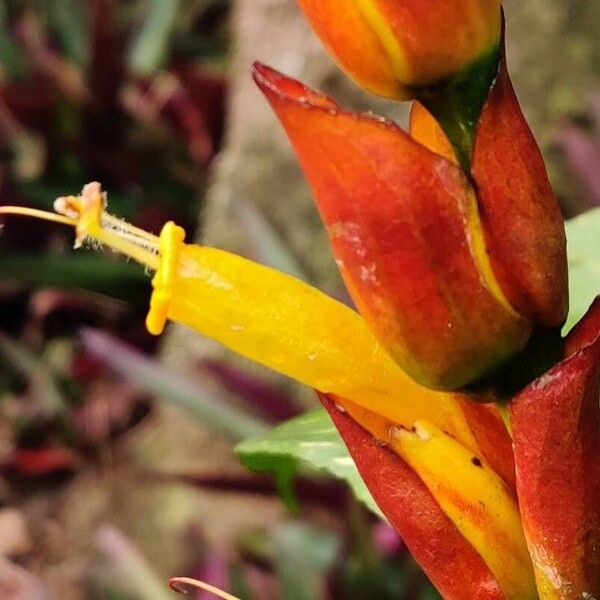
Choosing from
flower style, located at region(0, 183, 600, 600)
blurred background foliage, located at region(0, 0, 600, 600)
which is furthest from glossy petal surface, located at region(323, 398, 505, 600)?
blurred background foliage, located at region(0, 0, 600, 600)

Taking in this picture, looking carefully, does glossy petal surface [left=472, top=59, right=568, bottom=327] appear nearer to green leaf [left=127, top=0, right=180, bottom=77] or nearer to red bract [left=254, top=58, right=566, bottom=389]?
red bract [left=254, top=58, right=566, bottom=389]

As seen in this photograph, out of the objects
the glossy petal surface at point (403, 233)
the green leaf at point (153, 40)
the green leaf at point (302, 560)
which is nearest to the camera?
the glossy petal surface at point (403, 233)

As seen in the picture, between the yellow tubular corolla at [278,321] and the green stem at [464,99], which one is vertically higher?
the green stem at [464,99]

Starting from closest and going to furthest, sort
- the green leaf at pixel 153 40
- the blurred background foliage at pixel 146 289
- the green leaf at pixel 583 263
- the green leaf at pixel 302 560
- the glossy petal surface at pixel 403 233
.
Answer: the glossy petal surface at pixel 403 233 < the green leaf at pixel 583 263 < the green leaf at pixel 302 560 < the blurred background foliage at pixel 146 289 < the green leaf at pixel 153 40

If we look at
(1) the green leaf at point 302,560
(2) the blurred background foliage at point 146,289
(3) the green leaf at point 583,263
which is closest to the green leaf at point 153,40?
(2) the blurred background foliage at point 146,289

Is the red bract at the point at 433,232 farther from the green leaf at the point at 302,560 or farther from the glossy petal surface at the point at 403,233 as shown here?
the green leaf at the point at 302,560

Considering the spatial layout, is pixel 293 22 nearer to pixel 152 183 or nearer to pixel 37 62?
pixel 152 183
